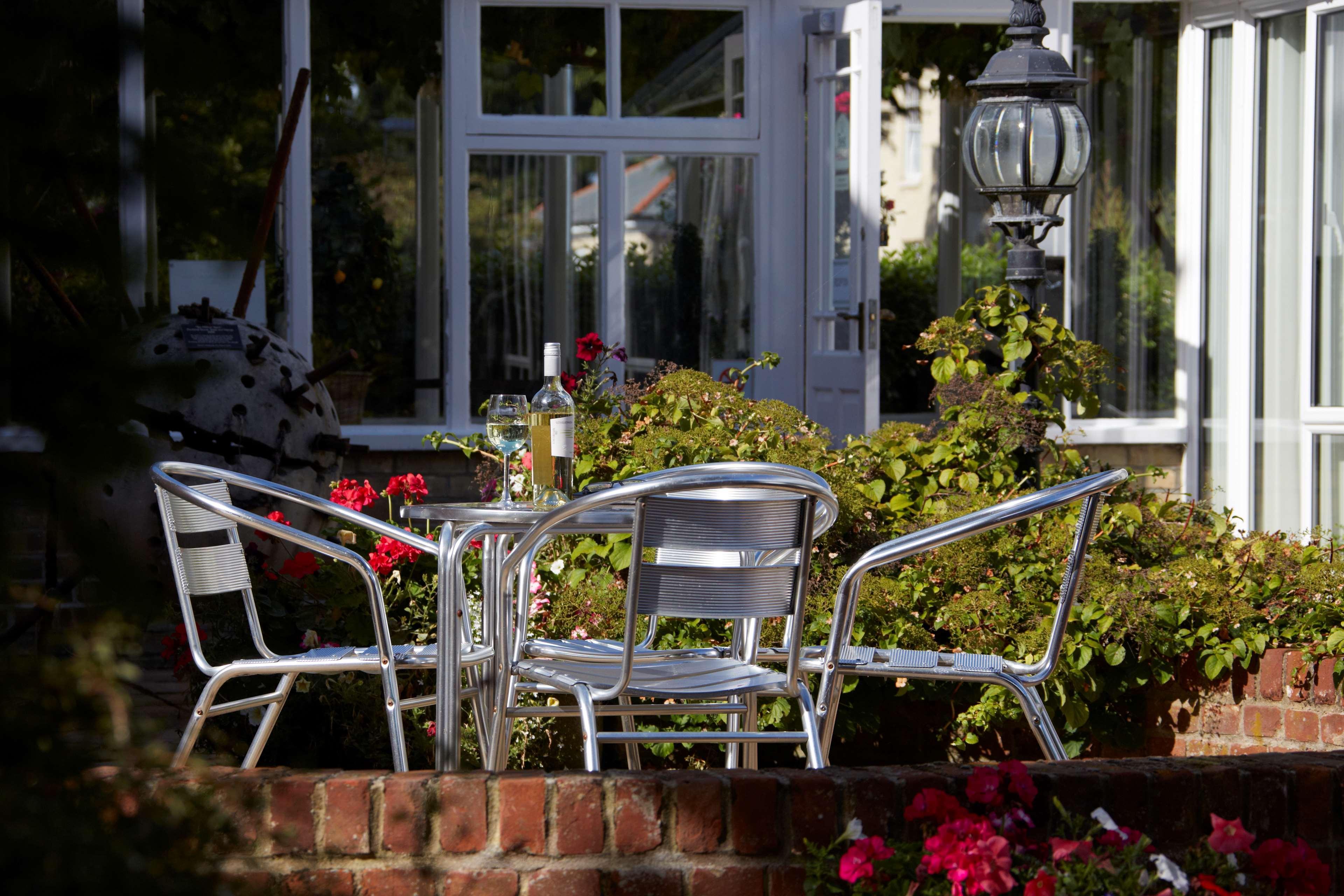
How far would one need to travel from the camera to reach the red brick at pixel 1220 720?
10.8 ft

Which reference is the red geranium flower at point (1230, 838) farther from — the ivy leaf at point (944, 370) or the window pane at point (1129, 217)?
the window pane at point (1129, 217)

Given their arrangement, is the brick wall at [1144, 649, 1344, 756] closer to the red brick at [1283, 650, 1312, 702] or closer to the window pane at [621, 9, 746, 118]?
the red brick at [1283, 650, 1312, 702]

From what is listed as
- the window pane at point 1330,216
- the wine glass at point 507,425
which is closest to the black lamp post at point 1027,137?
the window pane at point 1330,216

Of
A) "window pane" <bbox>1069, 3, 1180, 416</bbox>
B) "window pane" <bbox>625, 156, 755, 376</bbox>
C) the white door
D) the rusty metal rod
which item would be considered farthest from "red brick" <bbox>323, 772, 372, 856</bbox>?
"window pane" <bbox>1069, 3, 1180, 416</bbox>

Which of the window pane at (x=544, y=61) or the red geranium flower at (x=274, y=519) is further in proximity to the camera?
the window pane at (x=544, y=61)

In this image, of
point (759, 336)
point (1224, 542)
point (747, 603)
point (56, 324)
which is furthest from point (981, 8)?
point (56, 324)

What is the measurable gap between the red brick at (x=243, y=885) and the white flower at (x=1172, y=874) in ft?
3.25

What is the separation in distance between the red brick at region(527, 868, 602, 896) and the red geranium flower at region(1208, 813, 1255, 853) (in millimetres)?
687

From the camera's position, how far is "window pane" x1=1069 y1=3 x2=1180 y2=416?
624cm

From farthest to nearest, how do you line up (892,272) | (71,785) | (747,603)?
(892,272) → (747,603) → (71,785)

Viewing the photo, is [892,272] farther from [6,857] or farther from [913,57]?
[6,857]

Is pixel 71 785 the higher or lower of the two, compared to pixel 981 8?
lower

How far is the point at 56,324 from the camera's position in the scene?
2.92 ft

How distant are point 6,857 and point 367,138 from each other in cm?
536
